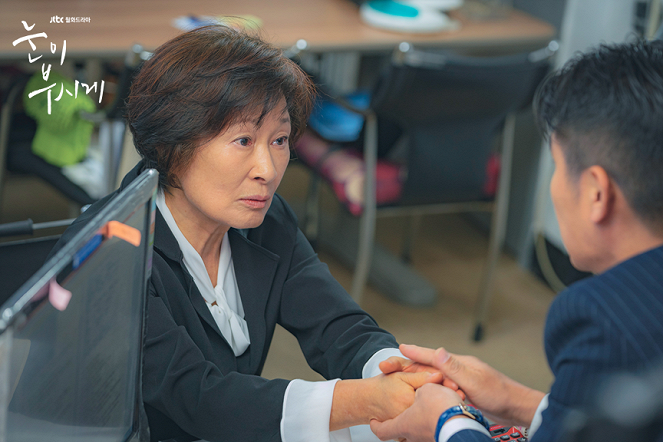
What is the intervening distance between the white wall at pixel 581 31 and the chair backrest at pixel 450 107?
1.02 ft

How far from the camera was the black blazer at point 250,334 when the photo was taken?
0.99 metres

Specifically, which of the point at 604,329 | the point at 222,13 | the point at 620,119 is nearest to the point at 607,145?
the point at 620,119

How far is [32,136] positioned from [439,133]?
128cm

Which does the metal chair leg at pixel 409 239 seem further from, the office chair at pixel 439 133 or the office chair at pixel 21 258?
the office chair at pixel 21 258

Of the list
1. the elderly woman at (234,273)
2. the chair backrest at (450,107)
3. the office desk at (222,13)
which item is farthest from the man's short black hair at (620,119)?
the office desk at (222,13)

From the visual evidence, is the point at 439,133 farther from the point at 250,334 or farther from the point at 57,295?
the point at 57,295

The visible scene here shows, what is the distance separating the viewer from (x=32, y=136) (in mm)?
2215

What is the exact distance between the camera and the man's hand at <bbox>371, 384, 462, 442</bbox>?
3.05 feet

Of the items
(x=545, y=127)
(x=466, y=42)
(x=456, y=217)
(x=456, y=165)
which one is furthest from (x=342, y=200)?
(x=545, y=127)

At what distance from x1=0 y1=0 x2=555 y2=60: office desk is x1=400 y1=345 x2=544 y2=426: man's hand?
51.4 inches

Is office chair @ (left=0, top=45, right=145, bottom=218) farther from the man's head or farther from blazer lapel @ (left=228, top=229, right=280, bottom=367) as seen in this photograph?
the man's head

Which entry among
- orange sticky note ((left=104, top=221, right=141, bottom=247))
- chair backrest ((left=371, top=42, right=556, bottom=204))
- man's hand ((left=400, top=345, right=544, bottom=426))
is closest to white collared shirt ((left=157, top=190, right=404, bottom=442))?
man's hand ((left=400, top=345, right=544, bottom=426))

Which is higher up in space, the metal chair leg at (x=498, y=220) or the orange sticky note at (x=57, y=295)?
the orange sticky note at (x=57, y=295)

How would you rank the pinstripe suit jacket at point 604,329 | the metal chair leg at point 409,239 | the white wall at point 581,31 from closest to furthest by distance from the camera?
1. the pinstripe suit jacket at point 604,329
2. the white wall at point 581,31
3. the metal chair leg at point 409,239
